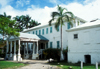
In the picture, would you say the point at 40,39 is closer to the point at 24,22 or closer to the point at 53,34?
the point at 53,34

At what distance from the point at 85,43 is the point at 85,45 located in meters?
0.28

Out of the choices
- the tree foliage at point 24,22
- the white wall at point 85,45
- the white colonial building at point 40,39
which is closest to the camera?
the white wall at point 85,45

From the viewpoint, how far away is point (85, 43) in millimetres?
16031

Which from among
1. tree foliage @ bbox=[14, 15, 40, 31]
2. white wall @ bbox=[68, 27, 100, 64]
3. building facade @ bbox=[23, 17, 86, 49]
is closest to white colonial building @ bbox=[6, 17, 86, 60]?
building facade @ bbox=[23, 17, 86, 49]

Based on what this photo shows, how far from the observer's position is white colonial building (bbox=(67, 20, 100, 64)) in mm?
14959

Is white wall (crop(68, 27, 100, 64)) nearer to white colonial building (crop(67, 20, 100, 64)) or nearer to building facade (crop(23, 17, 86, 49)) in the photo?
white colonial building (crop(67, 20, 100, 64))

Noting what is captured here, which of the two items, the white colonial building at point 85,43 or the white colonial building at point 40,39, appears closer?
the white colonial building at point 85,43

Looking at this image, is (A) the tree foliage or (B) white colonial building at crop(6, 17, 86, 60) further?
(A) the tree foliage

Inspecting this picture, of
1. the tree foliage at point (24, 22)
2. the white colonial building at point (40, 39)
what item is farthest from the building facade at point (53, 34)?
the tree foliage at point (24, 22)

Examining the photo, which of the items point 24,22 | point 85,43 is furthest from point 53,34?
point 24,22

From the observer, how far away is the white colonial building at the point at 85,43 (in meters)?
15.0

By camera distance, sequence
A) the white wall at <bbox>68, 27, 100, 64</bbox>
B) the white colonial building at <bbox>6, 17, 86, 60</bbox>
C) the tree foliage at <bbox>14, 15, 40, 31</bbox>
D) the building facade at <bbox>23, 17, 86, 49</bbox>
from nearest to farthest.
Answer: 1. the white wall at <bbox>68, 27, 100, 64</bbox>
2. the white colonial building at <bbox>6, 17, 86, 60</bbox>
3. the building facade at <bbox>23, 17, 86, 49</bbox>
4. the tree foliage at <bbox>14, 15, 40, 31</bbox>

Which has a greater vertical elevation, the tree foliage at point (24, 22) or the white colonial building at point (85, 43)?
the tree foliage at point (24, 22)

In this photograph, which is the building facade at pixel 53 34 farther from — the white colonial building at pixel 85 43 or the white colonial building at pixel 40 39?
the white colonial building at pixel 85 43
